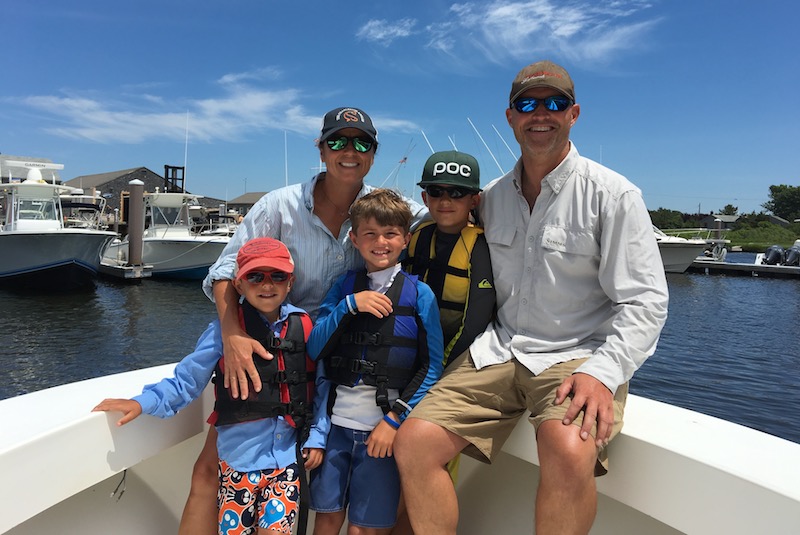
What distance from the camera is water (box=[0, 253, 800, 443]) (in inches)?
392

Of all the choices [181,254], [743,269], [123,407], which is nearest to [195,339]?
[181,254]

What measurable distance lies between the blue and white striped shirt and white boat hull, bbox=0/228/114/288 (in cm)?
2018

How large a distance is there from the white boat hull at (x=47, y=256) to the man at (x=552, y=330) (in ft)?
68.9

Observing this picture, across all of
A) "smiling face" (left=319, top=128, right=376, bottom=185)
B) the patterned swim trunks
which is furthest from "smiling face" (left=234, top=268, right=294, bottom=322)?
the patterned swim trunks

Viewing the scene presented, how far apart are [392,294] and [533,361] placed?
0.63m

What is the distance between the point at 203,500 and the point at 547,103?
2.13m

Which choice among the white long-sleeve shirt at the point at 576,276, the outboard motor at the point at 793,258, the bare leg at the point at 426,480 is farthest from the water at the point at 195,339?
the outboard motor at the point at 793,258

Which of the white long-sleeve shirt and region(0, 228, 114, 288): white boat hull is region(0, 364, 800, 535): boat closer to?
the white long-sleeve shirt

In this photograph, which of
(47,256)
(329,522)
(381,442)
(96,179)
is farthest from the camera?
(96,179)

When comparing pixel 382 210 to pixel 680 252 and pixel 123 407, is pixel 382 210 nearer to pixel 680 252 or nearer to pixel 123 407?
pixel 123 407

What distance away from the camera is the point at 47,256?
19281 mm

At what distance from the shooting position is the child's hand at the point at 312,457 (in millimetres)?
2125

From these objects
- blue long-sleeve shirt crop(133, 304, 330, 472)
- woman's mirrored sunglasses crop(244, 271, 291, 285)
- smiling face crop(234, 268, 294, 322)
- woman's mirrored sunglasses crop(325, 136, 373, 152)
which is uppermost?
woman's mirrored sunglasses crop(325, 136, 373, 152)

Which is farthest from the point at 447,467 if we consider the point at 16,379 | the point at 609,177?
the point at 16,379
